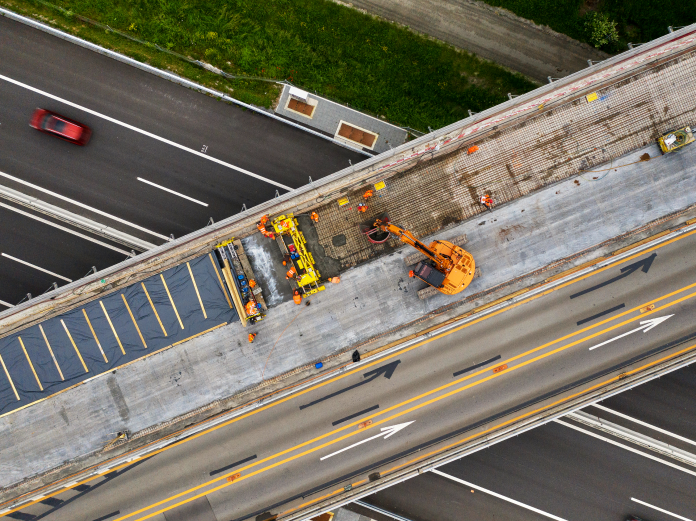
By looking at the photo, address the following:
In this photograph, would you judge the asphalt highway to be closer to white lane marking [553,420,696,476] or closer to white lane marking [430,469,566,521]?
white lane marking [430,469,566,521]

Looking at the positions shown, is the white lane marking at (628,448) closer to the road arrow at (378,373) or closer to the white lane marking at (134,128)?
the road arrow at (378,373)

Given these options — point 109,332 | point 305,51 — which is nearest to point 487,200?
point 305,51

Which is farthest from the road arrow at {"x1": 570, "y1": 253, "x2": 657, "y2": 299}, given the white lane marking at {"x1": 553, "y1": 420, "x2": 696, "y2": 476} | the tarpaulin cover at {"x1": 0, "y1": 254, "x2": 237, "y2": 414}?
the tarpaulin cover at {"x1": 0, "y1": 254, "x2": 237, "y2": 414}

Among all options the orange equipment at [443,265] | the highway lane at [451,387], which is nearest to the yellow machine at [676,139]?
A: the highway lane at [451,387]

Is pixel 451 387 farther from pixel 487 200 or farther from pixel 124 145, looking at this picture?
pixel 124 145

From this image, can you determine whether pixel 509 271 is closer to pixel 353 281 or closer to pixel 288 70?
pixel 353 281

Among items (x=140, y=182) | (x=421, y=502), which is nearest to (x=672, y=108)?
(x=421, y=502)

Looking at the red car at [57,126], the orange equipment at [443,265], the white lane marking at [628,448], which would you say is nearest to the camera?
the orange equipment at [443,265]
